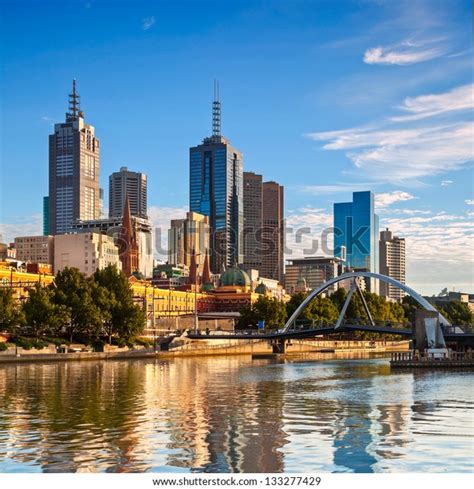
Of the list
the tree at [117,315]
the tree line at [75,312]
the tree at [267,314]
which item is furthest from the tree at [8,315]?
the tree at [267,314]

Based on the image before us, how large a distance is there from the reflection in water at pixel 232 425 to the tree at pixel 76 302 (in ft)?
134

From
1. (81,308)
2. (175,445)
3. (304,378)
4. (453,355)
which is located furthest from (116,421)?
(81,308)

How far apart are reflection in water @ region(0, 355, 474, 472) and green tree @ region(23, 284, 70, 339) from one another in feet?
119

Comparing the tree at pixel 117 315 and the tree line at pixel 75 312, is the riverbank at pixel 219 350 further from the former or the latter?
the tree line at pixel 75 312

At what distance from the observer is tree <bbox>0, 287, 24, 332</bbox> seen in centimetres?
Result: 9969

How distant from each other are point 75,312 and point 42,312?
19.5 ft

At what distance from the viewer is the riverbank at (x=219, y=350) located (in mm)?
94688

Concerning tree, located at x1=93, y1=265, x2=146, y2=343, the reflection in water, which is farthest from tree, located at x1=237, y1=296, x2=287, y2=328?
the reflection in water

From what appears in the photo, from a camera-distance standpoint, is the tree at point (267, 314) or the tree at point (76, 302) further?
the tree at point (267, 314)

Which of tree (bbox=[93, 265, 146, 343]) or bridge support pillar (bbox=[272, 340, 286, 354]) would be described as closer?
tree (bbox=[93, 265, 146, 343])

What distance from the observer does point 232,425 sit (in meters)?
37.2

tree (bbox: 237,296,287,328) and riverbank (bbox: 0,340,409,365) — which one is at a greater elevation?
tree (bbox: 237,296,287,328)

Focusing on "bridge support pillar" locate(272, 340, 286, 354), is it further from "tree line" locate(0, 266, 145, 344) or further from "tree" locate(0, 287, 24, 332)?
"tree" locate(0, 287, 24, 332)
